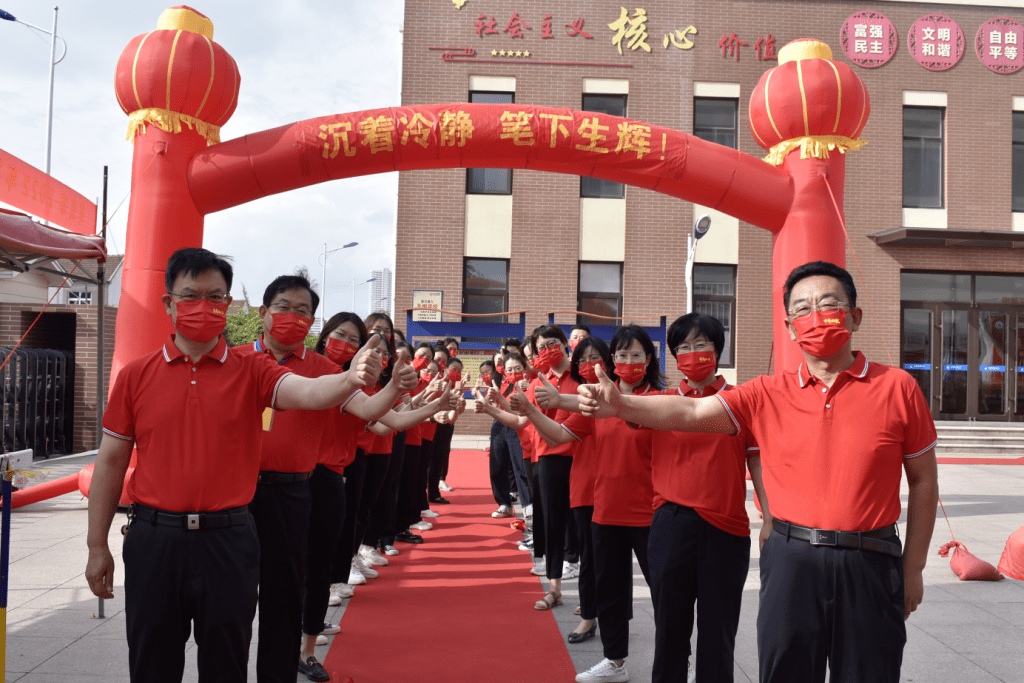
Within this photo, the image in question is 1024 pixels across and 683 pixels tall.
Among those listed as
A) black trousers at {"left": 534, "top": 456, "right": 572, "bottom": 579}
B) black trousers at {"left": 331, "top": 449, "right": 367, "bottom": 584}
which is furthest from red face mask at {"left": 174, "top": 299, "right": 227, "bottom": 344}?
black trousers at {"left": 534, "top": 456, "right": 572, "bottom": 579}

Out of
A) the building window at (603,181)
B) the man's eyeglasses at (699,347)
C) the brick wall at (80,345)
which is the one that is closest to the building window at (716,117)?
the building window at (603,181)

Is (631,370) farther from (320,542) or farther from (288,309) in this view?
(320,542)

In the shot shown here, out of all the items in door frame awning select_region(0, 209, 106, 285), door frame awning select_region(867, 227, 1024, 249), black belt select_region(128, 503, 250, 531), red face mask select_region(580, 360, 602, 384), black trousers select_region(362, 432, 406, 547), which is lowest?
black trousers select_region(362, 432, 406, 547)

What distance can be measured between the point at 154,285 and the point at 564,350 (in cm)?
356

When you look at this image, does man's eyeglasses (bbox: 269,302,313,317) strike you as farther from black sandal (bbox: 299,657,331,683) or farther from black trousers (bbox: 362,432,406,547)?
black trousers (bbox: 362,432,406,547)

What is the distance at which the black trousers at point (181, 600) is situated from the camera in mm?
2320

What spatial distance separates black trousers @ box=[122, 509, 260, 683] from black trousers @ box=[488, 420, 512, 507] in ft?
18.5

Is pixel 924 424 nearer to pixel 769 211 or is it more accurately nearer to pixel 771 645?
pixel 771 645

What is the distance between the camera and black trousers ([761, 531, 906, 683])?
2.11 meters

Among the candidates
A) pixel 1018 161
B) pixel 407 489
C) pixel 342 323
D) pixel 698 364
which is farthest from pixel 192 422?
pixel 1018 161

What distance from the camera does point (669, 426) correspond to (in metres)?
2.50

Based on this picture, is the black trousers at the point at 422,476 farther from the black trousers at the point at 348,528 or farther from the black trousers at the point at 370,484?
the black trousers at the point at 348,528

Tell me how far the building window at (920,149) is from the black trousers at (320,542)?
15.2 m

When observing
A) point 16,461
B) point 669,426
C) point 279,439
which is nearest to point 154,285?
point 16,461
